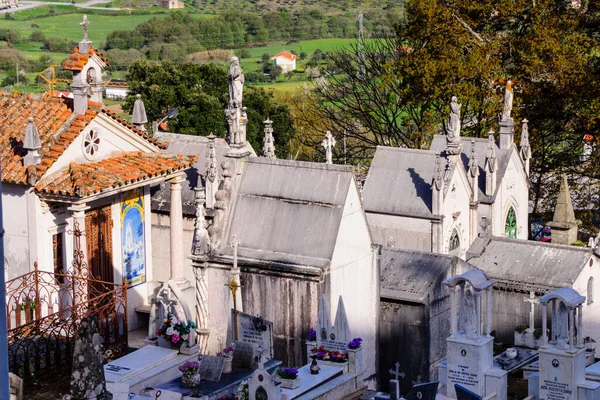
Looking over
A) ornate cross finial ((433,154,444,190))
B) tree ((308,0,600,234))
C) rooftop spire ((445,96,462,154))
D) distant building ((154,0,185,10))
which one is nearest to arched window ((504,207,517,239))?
rooftop spire ((445,96,462,154))

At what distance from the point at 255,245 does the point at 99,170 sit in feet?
16.8

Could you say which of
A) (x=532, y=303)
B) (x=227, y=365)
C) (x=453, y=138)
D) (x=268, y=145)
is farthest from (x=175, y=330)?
(x=453, y=138)

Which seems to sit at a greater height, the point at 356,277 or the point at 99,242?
the point at 99,242

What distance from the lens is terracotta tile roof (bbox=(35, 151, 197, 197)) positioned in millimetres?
24547

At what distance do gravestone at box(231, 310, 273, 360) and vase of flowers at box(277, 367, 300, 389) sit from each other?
80.1 inches

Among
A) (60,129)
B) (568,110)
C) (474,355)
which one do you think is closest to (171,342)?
(474,355)

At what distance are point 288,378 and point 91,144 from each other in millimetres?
9920

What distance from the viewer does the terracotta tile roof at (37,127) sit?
2495 centimetres

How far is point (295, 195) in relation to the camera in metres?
22.2

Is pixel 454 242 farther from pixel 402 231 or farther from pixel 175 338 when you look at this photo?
pixel 175 338

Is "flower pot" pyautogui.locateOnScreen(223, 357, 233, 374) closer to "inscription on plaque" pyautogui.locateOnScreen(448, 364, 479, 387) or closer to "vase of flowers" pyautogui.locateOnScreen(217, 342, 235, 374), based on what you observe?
"vase of flowers" pyautogui.locateOnScreen(217, 342, 235, 374)

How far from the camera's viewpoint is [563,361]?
1817 centimetres

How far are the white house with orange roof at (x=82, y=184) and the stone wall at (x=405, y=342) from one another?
17.6 feet

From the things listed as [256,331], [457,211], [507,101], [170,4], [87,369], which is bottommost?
[256,331]
